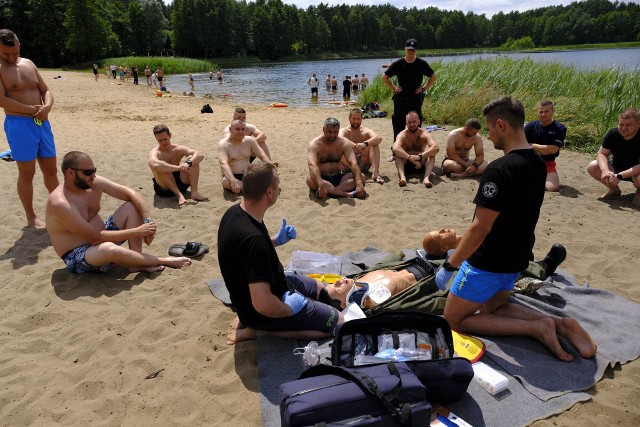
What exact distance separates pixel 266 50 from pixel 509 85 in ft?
237

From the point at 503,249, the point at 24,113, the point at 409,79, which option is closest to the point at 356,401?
the point at 503,249

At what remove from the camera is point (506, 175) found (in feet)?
8.59

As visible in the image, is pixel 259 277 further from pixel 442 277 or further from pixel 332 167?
pixel 332 167

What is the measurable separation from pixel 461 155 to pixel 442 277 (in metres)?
4.45

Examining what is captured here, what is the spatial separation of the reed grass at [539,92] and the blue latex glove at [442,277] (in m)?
7.07

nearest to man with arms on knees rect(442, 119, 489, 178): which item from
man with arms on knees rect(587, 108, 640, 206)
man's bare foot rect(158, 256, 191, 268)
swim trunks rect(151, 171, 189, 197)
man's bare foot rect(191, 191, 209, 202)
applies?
man with arms on knees rect(587, 108, 640, 206)

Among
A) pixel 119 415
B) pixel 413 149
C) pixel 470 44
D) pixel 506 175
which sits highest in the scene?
pixel 470 44

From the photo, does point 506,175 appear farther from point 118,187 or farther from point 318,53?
point 318,53

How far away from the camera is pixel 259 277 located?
8.56 ft

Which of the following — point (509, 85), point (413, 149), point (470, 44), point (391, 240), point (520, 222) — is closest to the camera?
point (520, 222)

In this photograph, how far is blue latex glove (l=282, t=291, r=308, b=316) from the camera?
9.52 ft

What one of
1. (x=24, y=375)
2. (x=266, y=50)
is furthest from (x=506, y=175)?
(x=266, y=50)

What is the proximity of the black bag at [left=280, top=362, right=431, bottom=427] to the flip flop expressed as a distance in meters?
2.63

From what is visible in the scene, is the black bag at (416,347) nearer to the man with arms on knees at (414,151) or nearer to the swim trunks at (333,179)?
the swim trunks at (333,179)
